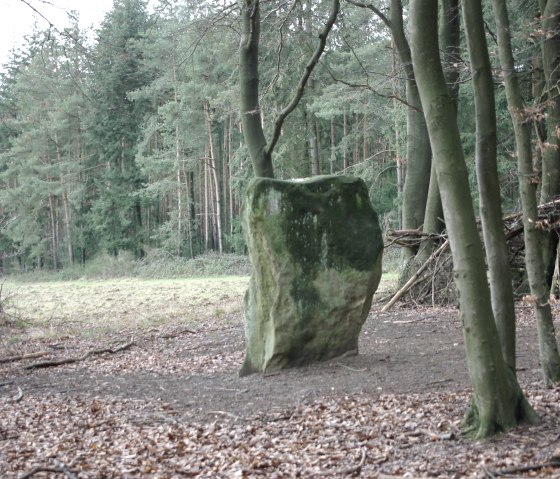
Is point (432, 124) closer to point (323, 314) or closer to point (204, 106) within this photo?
point (323, 314)

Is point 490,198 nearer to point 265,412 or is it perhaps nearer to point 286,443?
point 286,443

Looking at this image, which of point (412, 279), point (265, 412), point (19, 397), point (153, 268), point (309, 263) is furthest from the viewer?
point (153, 268)

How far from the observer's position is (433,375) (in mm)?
7023

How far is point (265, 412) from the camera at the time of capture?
6496mm

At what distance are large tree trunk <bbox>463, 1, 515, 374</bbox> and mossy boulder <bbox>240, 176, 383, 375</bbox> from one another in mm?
2774

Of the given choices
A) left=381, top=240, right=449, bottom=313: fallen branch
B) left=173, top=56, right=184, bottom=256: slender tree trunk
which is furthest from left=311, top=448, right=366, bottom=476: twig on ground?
left=173, top=56, right=184, bottom=256: slender tree trunk

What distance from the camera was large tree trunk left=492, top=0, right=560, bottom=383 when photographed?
554cm

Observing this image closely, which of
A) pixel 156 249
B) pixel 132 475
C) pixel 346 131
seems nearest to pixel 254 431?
pixel 132 475

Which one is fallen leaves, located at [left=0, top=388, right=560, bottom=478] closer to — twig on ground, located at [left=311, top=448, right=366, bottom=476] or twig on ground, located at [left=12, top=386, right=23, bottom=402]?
twig on ground, located at [left=311, top=448, right=366, bottom=476]

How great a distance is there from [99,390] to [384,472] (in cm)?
506

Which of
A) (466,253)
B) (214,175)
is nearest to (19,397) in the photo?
(466,253)

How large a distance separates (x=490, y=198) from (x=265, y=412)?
307 centimetres

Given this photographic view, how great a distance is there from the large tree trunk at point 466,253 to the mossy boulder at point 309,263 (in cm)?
318

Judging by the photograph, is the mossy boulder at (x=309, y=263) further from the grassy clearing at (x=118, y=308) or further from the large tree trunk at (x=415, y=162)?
the grassy clearing at (x=118, y=308)
